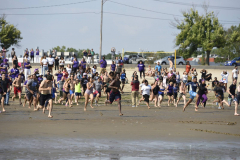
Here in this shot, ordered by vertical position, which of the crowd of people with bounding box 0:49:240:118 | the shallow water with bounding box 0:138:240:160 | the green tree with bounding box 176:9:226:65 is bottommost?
the shallow water with bounding box 0:138:240:160

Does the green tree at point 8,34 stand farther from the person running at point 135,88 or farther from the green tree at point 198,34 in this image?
the person running at point 135,88

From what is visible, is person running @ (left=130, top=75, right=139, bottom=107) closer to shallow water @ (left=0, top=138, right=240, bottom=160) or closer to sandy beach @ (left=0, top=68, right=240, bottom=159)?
sandy beach @ (left=0, top=68, right=240, bottom=159)

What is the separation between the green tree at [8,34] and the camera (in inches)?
2547

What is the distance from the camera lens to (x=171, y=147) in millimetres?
10484

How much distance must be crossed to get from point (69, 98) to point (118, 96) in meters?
4.35

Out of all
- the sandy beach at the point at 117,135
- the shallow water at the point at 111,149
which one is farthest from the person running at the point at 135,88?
the shallow water at the point at 111,149

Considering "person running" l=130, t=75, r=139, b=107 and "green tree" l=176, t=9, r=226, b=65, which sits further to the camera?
"green tree" l=176, t=9, r=226, b=65

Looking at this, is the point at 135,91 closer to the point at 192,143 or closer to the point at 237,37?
the point at 192,143

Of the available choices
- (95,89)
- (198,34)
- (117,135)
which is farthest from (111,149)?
(198,34)

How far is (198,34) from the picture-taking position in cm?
5744

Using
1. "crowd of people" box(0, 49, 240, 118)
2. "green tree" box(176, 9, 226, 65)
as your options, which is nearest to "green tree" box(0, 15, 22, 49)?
"green tree" box(176, 9, 226, 65)

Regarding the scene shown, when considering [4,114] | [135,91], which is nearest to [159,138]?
[4,114]

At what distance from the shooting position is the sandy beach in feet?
31.8

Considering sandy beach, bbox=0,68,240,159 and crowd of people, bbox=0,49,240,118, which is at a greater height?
crowd of people, bbox=0,49,240,118
